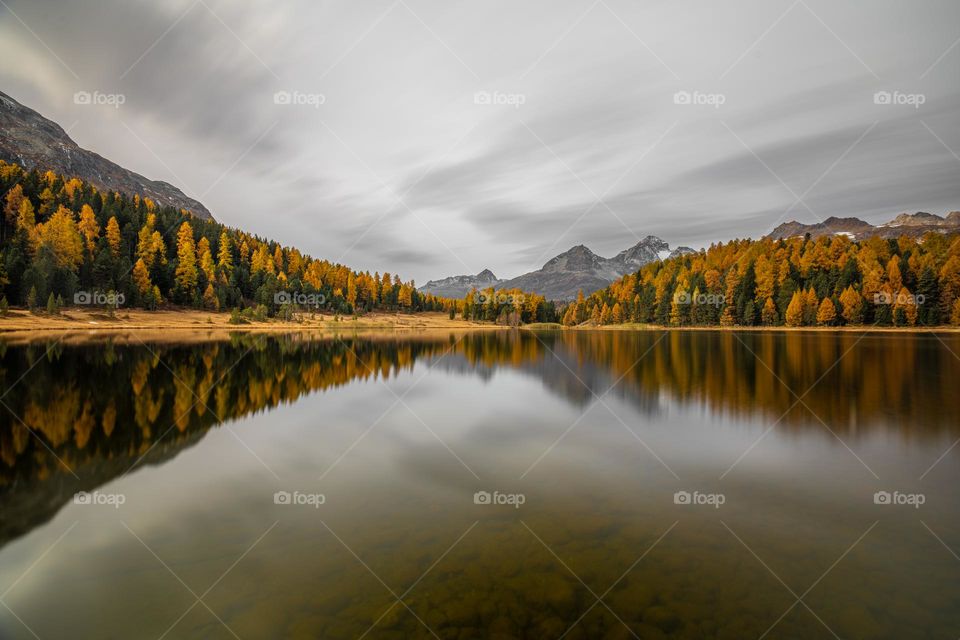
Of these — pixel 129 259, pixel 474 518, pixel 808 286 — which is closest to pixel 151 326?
pixel 129 259

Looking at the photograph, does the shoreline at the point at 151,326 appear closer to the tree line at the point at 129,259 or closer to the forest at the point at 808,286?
the tree line at the point at 129,259

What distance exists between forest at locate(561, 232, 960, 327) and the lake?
356ft

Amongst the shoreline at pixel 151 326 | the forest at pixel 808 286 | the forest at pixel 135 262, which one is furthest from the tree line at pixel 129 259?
the forest at pixel 808 286

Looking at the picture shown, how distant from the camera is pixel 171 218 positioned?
126 meters

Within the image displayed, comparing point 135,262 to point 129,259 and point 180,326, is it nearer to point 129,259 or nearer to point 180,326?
point 129,259

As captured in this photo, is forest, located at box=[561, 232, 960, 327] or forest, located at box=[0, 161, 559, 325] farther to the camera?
forest, located at box=[561, 232, 960, 327]

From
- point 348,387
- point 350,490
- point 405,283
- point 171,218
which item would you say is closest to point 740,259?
point 405,283

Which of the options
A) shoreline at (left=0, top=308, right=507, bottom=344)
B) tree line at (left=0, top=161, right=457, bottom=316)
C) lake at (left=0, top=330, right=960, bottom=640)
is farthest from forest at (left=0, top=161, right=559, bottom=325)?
lake at (left=0, top=330, right=960, bottom=640)

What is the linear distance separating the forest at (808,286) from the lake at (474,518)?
108 meters

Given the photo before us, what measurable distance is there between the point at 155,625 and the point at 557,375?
102ft

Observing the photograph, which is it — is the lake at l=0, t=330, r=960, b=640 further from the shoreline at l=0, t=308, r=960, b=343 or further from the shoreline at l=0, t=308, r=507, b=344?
the shoreline at l=0, t=308, r=960, b=343

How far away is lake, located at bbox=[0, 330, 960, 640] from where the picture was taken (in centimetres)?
636

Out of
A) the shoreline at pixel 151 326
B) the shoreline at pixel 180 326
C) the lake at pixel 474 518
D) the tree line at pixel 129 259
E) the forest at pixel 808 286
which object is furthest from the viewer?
the forest at pixel 808 286

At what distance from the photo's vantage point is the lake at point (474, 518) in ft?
20.9
